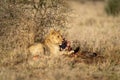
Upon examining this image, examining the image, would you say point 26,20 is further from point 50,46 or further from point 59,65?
point 59,65

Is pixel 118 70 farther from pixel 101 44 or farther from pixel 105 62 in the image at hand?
pixel 101 44

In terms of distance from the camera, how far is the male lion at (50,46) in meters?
10.7

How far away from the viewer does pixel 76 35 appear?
1472 cm

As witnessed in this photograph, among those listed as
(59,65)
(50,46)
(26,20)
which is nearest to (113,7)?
(26,20)

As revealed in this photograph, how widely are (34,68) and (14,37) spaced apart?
212cm

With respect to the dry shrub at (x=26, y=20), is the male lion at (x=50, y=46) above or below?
below

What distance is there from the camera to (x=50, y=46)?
11031mm

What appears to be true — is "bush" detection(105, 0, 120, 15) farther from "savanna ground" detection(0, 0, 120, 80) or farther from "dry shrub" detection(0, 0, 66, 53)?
"savanna ground" detection(0, 0, 120, 80)

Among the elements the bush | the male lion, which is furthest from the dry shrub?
the bush

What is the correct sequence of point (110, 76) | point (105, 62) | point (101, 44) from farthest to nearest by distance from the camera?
point (101, 44) → point (105, 62) → point (110, 76)

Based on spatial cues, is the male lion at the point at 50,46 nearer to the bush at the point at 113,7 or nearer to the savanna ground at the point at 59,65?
the savanna ground at the point at 59,65

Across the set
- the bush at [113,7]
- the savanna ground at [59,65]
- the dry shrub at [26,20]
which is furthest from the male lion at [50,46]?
the bush at [113,7]

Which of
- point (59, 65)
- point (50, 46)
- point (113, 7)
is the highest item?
point (113, 7)

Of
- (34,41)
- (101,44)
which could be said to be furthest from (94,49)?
(34,41)
